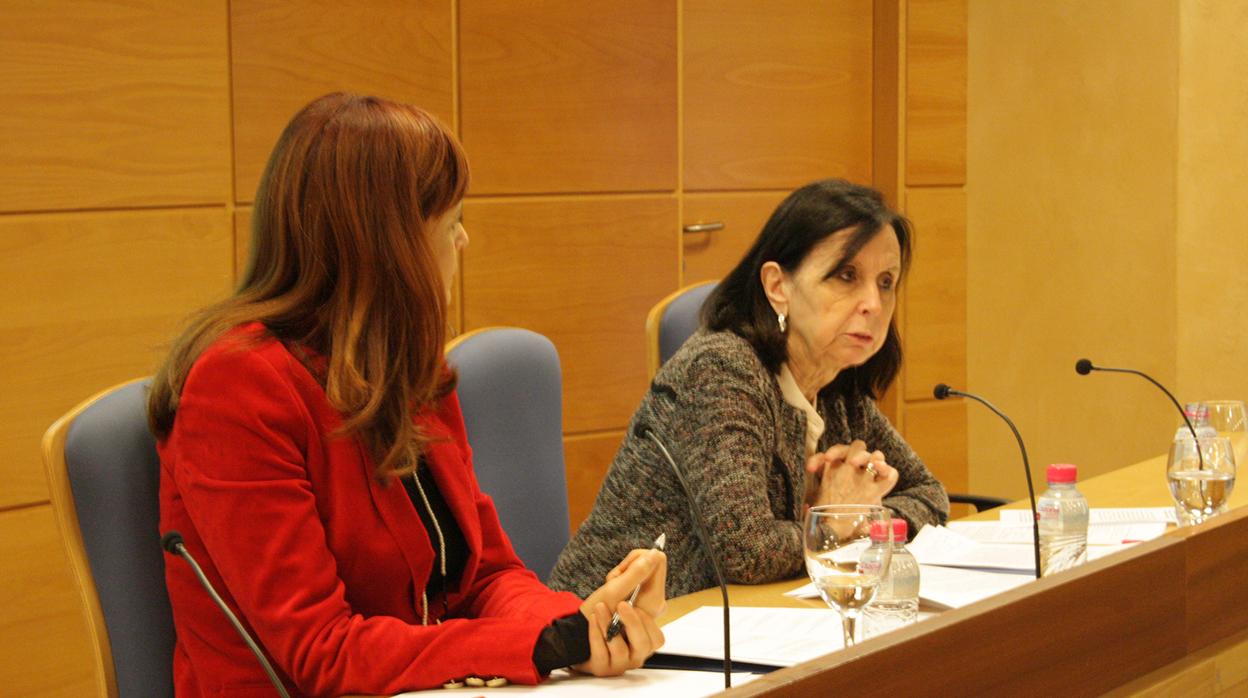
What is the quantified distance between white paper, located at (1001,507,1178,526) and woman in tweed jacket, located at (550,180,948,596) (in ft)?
0.44

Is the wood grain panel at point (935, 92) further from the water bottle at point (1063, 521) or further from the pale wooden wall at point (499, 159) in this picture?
the water bottle at point (1063, 521)

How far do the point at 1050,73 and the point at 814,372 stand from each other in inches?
124

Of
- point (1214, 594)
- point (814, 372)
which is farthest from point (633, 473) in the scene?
point (1214, 594)

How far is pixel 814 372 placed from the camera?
2486 millimetres

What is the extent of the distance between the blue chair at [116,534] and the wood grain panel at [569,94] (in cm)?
233

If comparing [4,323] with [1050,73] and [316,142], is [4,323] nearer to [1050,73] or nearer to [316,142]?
[316,142]

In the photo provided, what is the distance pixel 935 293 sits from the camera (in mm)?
4996

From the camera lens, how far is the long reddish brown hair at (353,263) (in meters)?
1.72

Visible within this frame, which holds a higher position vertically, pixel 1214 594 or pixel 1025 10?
pixel 1025 10

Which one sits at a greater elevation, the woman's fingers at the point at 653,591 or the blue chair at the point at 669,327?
the blue chair at the point at 669,327

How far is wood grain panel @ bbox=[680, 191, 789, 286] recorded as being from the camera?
14.6 ft

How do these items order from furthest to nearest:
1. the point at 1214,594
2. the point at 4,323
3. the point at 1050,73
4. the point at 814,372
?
the point at 1050,73 → the point at 4,323 → the point at 814,372 → the point at 1214,594

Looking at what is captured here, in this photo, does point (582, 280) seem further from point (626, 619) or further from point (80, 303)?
point (626, 619)

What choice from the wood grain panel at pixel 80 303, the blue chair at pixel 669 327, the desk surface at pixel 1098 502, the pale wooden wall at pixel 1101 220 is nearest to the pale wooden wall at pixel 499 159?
the wood grain panel at pixel 80 303
